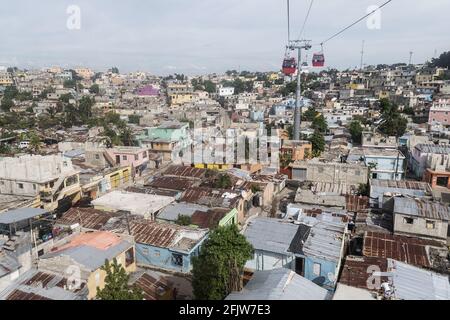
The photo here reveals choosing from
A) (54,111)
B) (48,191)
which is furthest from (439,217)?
(54,111)

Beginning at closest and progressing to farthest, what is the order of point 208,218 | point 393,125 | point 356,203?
1. point 208,218
2. point 356,203
3. point 393,125

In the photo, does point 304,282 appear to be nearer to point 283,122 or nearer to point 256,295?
point 256,295

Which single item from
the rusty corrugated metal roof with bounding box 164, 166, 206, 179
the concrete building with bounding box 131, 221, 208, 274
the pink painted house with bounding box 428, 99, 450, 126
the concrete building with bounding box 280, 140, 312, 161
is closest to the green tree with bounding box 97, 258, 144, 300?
the concrete building with bounding box 131, 221, 208, 274

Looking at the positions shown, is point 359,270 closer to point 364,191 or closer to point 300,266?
point 300,266

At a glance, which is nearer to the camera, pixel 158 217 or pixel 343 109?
pixel 158 217

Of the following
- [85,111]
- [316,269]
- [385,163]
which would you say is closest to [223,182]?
[316,269]
